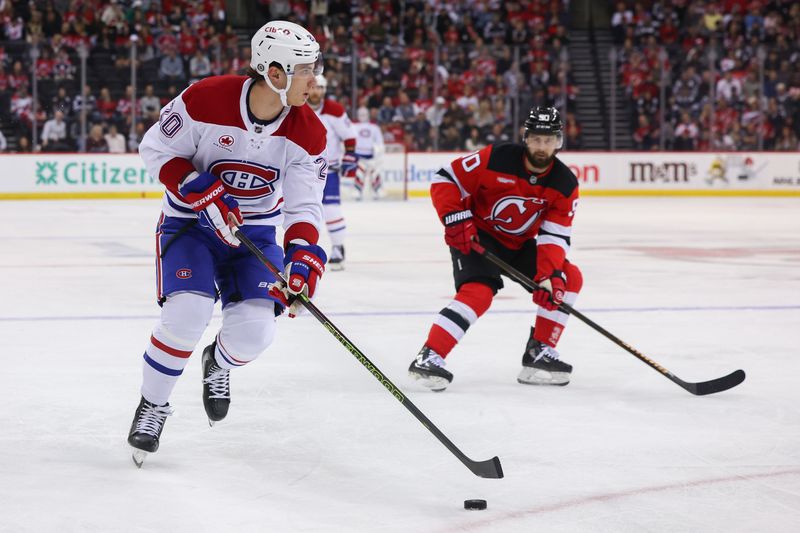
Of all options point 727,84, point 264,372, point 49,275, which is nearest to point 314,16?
point 727,84

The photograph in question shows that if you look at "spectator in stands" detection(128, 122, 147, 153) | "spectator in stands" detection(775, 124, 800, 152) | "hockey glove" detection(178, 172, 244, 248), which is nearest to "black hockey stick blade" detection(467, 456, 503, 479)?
"hockey glove" detection(178, 172, 244, 248)

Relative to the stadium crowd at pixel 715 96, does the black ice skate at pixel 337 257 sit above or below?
below

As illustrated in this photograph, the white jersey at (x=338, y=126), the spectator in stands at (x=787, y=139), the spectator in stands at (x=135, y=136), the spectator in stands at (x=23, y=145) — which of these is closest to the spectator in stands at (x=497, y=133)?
the spectator in stands at (x=787, y=139)

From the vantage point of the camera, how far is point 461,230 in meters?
4.34

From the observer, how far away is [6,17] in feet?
53.1

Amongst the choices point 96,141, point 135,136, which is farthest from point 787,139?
point 96,141

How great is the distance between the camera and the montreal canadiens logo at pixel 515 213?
4.42 m

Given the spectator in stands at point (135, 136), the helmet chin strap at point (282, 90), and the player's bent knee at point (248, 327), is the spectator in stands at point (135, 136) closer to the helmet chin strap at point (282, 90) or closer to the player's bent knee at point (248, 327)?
the player's bent knee at point (248, 327)

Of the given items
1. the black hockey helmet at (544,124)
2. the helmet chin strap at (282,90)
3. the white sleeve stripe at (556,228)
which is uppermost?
the helmet chin strap at (282,90)

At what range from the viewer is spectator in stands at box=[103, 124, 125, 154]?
14.9 meters

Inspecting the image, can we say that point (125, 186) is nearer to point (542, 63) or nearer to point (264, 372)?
point (542, 63)

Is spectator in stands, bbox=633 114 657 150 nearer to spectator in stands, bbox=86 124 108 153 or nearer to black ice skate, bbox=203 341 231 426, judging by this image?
spectator in stands, bbox=86 124 108 153

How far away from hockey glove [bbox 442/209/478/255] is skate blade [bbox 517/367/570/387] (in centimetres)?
48

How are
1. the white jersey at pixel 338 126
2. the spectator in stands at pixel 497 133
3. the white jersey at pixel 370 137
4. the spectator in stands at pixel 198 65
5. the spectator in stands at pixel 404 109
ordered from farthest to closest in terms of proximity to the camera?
the spectator in stands at pixel 497 133 → the spectator in stands at pixel 404 109 → the spectator in stands at pixel 198 65 → the white jersey at pixel 370 137 → the white jersey at pixel 338 126
